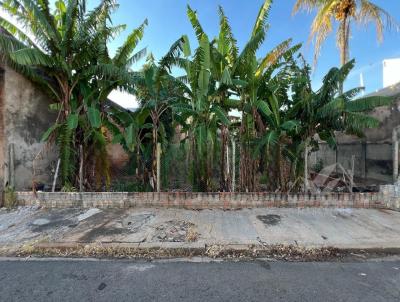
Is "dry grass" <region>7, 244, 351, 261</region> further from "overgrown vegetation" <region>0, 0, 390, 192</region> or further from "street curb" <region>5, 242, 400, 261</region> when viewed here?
"overgrown vegetation" <region>0, 0, 390, 192</region>

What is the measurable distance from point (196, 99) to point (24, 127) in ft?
15.9

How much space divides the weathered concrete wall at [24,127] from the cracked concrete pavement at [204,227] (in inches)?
50.3

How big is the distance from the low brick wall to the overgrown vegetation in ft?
1.43

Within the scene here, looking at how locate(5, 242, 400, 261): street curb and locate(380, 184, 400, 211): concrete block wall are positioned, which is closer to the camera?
locate(5, 242, 400, 261): street curb

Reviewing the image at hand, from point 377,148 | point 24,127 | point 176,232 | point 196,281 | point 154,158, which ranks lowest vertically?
point 196,281

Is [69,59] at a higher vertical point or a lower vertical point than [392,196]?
higher

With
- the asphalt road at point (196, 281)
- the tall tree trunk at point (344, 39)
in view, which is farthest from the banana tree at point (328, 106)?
the tall tree trunk at point (344, 39)

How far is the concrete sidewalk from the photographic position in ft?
14.3

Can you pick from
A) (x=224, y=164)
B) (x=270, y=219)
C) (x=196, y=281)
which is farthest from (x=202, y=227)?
(x=224, y=164)

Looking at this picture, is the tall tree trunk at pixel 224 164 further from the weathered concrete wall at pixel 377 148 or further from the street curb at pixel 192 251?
the weathered concrete wall at pixel 377 148

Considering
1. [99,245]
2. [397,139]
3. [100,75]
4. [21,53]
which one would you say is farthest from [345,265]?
[21,53]

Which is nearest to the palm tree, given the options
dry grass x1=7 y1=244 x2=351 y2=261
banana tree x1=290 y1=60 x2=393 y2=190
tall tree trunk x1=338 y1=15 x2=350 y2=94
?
tall tree trunk x1=338 y1=15 x2=350 y2=94

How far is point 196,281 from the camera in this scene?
10.5 feet

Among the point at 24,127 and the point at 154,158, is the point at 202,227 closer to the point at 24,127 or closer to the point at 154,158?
the point at 154,158
